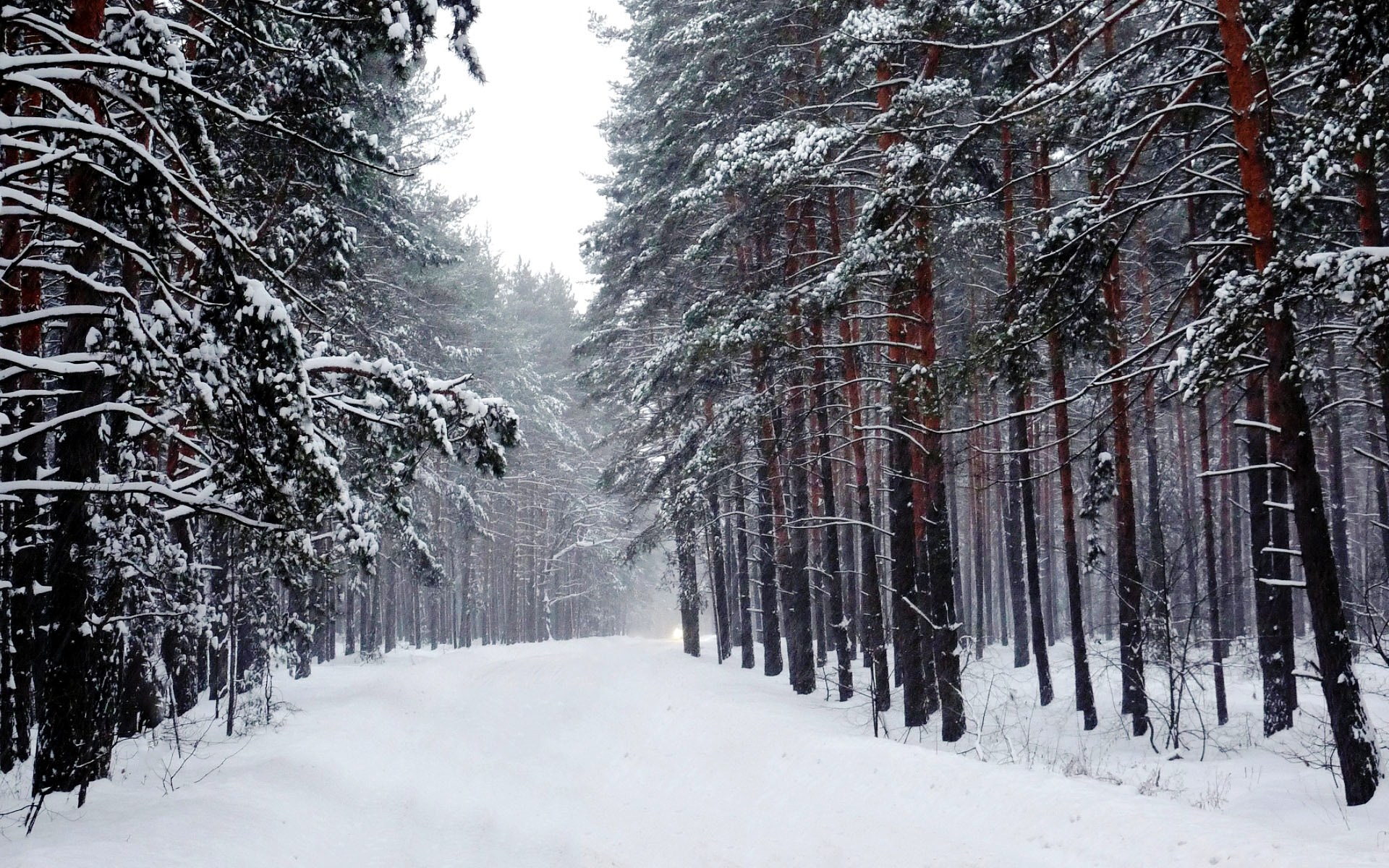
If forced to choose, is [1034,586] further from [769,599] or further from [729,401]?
[729,401]

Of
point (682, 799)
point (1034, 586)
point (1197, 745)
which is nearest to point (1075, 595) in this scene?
point (1034, 586)

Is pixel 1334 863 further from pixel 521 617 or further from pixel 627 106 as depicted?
pixel 521 617

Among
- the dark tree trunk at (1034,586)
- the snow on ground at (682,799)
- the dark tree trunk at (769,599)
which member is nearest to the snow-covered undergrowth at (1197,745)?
the snow on ground at (682,799)

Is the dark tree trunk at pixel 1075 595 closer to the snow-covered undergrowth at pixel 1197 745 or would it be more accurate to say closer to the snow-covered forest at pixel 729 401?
the snow-covered forest at pixel 729 401

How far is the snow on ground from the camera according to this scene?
6.29 metres

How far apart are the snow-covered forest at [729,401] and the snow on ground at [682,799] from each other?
0.07m

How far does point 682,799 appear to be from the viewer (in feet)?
33.6

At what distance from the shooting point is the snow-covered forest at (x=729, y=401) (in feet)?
19.8

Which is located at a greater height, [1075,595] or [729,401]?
[729,401]

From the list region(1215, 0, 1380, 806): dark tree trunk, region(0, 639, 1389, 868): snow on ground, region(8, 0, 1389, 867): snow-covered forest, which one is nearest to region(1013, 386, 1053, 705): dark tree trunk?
region(8, 0, 1389, 867): snow-covered forest

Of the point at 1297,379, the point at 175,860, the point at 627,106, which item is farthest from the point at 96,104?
the point at 627,106

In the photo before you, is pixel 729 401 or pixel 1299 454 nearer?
pixel 1299 454

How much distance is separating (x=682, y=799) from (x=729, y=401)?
12.0 metres

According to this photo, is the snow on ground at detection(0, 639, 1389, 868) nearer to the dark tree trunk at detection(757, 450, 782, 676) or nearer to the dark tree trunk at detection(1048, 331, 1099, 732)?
the dark tree trunk at detection(1048, 331, 1099, 732)
